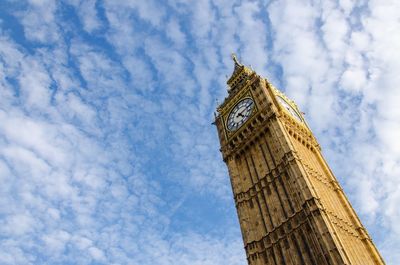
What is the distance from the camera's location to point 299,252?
39.2m

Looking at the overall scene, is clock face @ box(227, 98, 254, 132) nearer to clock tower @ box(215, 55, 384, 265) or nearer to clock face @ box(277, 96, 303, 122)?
clock tower @ box(215, 55, 384, 265)

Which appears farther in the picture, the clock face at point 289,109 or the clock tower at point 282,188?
the clock face at point 289,109

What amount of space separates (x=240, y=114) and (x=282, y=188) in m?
16.0

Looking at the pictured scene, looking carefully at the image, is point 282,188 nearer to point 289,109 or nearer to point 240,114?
point 240,114

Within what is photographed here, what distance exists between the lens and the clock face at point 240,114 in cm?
5702

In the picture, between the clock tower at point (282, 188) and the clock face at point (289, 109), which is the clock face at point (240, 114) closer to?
the clock tower at point (282, 188)

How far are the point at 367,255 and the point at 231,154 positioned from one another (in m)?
21.0

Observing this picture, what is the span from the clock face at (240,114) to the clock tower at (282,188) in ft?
0.62

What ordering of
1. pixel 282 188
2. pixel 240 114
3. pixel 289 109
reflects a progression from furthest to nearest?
pixel 289 109, pixel 240 114, pixel 282 188

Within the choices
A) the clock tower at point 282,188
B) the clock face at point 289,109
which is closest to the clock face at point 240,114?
the clock tower at point 282,188

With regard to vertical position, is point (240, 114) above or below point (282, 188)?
above

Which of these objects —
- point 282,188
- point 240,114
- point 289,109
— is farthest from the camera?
point 289,109

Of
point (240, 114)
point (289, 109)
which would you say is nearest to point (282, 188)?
point (240, 114)

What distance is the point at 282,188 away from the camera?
149 ft
